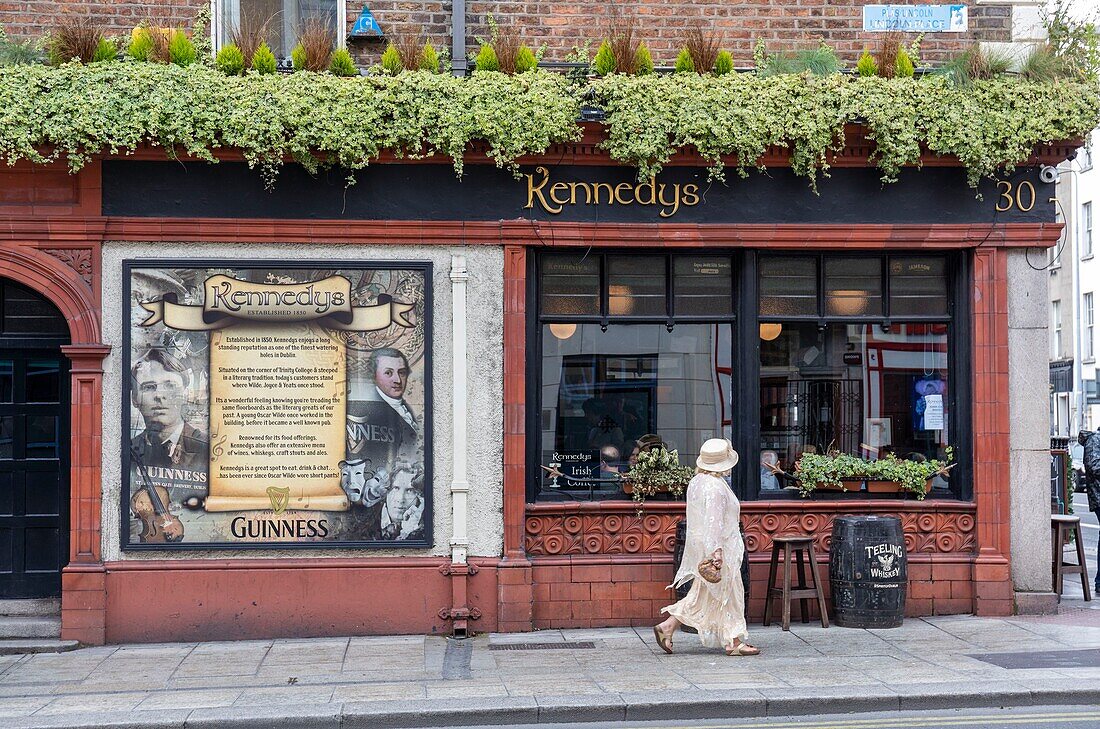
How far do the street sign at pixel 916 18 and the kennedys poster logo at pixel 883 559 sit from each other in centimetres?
498

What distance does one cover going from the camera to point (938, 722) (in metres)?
7.68

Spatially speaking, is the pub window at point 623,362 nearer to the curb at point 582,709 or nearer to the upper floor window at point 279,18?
the upper floor window at point 279,18

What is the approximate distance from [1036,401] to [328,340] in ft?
21.9

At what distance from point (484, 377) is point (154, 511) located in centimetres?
317

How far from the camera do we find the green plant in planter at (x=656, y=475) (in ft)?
36.2

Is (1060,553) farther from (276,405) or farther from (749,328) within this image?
(276,405)

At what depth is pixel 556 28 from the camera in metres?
11.3

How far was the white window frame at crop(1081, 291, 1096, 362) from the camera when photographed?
139 feet

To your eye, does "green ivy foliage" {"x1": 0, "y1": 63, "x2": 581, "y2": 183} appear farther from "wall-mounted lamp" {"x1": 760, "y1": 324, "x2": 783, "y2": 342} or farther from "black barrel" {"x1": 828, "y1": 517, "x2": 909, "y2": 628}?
"black barrel" {"x1": 828, "y1": 517, "x2": 909, "y2": 628}

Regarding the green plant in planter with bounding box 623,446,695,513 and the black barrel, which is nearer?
the black barrel

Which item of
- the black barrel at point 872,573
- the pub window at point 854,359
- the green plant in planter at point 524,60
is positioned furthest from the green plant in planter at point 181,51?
the black barrel at point 872,573

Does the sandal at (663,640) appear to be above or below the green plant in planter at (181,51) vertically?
below

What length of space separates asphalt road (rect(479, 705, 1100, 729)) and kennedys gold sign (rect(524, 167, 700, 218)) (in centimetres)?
489

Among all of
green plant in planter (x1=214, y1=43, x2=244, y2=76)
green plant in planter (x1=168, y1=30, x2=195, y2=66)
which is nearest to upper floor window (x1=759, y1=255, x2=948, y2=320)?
green plant in planter (x1=214, y1=43, x2=244, y2=76)
